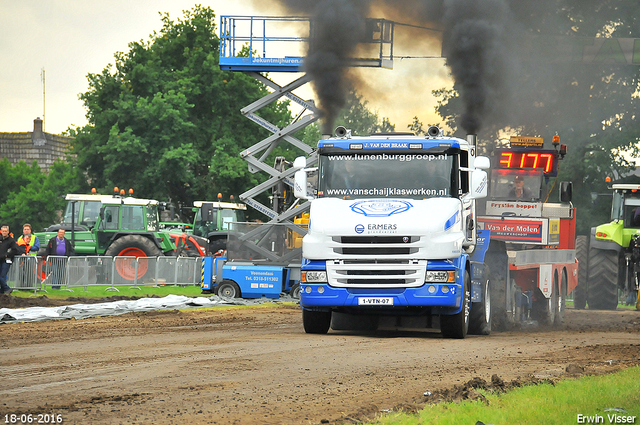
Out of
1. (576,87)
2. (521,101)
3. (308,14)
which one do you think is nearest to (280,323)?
(308,14)

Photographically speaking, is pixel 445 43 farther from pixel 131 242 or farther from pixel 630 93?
pixel 630 93

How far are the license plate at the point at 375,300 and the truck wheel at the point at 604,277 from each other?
39.1ft

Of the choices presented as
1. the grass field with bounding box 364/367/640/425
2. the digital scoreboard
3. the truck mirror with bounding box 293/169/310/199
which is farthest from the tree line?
the grass field with bounding box 364/367/640/425

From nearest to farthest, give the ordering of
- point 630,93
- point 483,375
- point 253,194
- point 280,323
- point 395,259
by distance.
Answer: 1. point 483,375
2. point 395,259
3. point 280,323
4. point 253,194
5. point 630,93

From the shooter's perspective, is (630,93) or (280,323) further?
(630,93)

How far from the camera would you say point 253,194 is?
25.5 meters

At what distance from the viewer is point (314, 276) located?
1363 centimetres

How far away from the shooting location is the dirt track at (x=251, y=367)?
741cm

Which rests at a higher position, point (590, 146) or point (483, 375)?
point (590, 146)

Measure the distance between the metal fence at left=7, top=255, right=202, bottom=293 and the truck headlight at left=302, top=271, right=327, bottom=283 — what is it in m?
12.9

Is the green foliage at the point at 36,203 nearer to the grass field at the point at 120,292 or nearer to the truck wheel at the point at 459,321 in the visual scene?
the grass field at the point at 120,292

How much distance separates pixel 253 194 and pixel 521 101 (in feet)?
32.7

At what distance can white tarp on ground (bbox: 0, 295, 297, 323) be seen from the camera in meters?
17.4

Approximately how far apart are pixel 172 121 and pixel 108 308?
26938 mm
